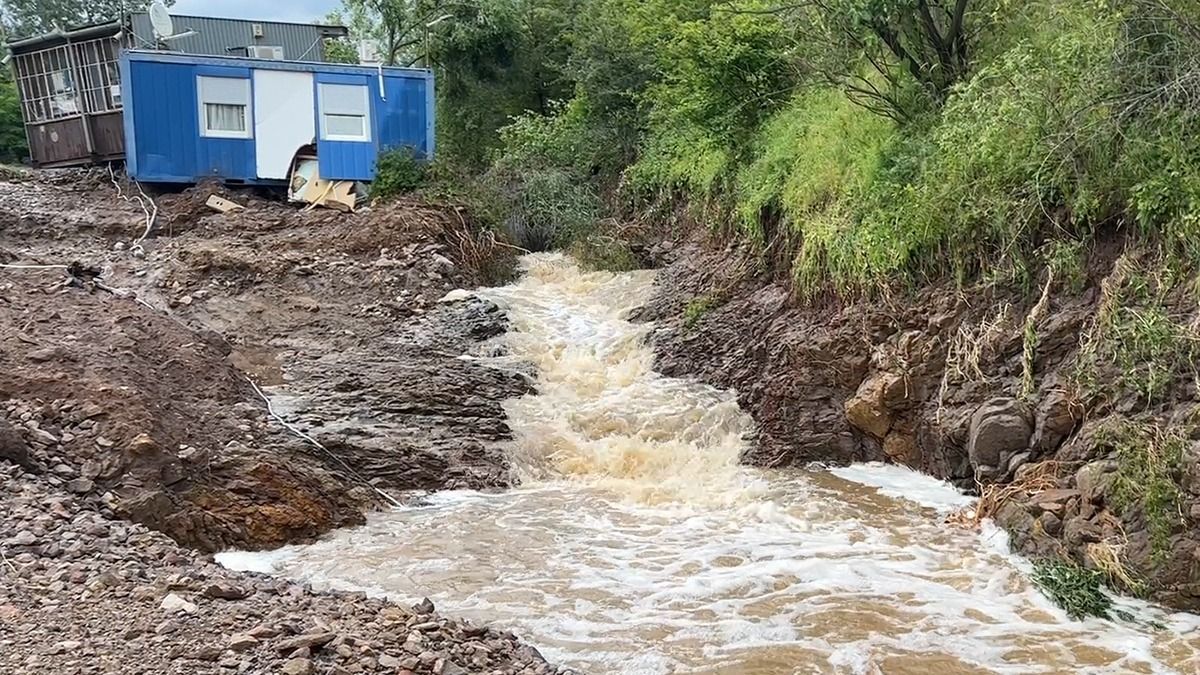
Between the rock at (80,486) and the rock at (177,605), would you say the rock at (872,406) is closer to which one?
the rock at (177,605)

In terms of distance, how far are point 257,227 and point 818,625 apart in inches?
440

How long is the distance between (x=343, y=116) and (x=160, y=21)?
154 inches

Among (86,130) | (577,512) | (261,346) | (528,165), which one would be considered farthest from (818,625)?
(86,130)

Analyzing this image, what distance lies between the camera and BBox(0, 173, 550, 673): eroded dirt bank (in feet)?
13.6

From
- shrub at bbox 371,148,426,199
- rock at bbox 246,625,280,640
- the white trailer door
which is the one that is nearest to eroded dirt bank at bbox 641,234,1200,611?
rock at bbox 246,625,280,640

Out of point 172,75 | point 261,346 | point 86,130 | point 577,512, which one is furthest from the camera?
point 86,130

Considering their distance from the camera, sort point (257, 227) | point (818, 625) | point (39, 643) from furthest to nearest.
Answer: point (257, 227) → point (818, 625) → point (39, 643)

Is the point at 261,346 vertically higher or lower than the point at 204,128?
lower

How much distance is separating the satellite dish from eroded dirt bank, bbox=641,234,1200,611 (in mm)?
12359

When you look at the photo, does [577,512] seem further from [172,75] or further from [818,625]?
[172,75]

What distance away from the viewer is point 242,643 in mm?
3908

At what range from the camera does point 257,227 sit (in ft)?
44.8

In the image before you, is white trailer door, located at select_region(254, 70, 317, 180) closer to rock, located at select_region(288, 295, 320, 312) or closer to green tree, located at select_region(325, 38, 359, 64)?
rock, located at select_region(288, 295, 320, 312)

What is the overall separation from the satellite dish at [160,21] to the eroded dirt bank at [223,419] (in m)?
3.91
